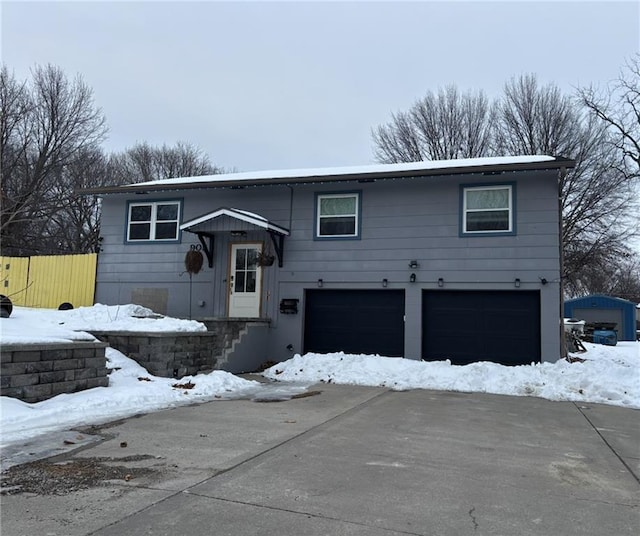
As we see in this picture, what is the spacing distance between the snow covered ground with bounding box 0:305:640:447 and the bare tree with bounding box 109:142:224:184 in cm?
2671

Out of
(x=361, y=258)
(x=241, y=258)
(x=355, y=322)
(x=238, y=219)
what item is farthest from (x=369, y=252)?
(x=241, y=258)

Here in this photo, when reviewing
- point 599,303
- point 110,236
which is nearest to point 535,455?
point 110,236

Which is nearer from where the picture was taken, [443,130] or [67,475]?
[67,475]

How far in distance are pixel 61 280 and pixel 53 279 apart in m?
0.25

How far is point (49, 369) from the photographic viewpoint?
720cm

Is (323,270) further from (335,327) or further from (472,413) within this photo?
(472,413)

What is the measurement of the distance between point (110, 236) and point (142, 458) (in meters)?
11.6

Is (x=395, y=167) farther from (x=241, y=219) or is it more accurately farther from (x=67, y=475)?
(x=67, y=475)

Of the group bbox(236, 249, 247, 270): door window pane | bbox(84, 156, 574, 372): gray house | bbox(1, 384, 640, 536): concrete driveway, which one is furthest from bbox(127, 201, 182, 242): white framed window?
bbox(1, 384, 640, 536): concrete driveway

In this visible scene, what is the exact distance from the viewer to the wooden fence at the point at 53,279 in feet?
49.9

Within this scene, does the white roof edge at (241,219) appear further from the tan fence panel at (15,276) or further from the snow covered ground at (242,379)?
the tan fence panel at (15,276)

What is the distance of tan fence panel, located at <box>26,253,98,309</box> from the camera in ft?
49.9

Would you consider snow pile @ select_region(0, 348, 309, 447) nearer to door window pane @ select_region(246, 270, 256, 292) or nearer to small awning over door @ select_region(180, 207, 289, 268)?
door window pane @ select_region(246, 270, 256, 292)

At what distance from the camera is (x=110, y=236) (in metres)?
15.3
